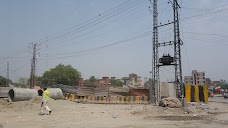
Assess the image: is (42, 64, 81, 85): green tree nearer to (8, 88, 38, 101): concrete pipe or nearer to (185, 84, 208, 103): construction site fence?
(8, 88, 38, 101): concrete pipe

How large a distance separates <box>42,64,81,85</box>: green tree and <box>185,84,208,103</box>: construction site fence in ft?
215

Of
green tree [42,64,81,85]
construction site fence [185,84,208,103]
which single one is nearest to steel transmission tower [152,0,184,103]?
construction site fence [185,84,208,103]

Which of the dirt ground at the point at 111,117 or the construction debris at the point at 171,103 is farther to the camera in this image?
the construction debris at the point at 171,103

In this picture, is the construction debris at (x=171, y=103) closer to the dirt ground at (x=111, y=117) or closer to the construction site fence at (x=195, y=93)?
the dirt ground at (x=111, y=117)

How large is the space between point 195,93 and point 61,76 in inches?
2616

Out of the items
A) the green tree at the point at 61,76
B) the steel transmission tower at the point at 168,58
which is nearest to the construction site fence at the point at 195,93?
the steel transmission tower at the point at 168,58

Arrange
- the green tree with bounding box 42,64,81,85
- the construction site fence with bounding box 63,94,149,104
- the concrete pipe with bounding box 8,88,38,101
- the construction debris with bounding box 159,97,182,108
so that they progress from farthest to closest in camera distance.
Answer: the green tree with bounding box 42,64,81,85, the construction site fence with bounding box 63,94,149,104, the concrete pipe with bounding box 8,88,38,101, the construction debris with bounding box 159,97,182,108

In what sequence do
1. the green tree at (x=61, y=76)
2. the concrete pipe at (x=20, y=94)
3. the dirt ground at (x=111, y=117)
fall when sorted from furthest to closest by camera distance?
the green tree at (x=61, y=76) < the concrete pipe at (x=20, y=94) < the dirt ground at (x=111, y=117)

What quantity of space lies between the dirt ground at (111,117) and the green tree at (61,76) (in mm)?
67156

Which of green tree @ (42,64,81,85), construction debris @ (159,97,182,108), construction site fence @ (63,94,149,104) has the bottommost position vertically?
construction site fence @ (63,94,149,104)

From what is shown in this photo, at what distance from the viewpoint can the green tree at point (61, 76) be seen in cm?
8831

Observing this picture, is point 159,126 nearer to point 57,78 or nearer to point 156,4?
point 156,4

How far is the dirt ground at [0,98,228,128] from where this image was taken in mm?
12148

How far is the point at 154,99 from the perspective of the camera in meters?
25.4
